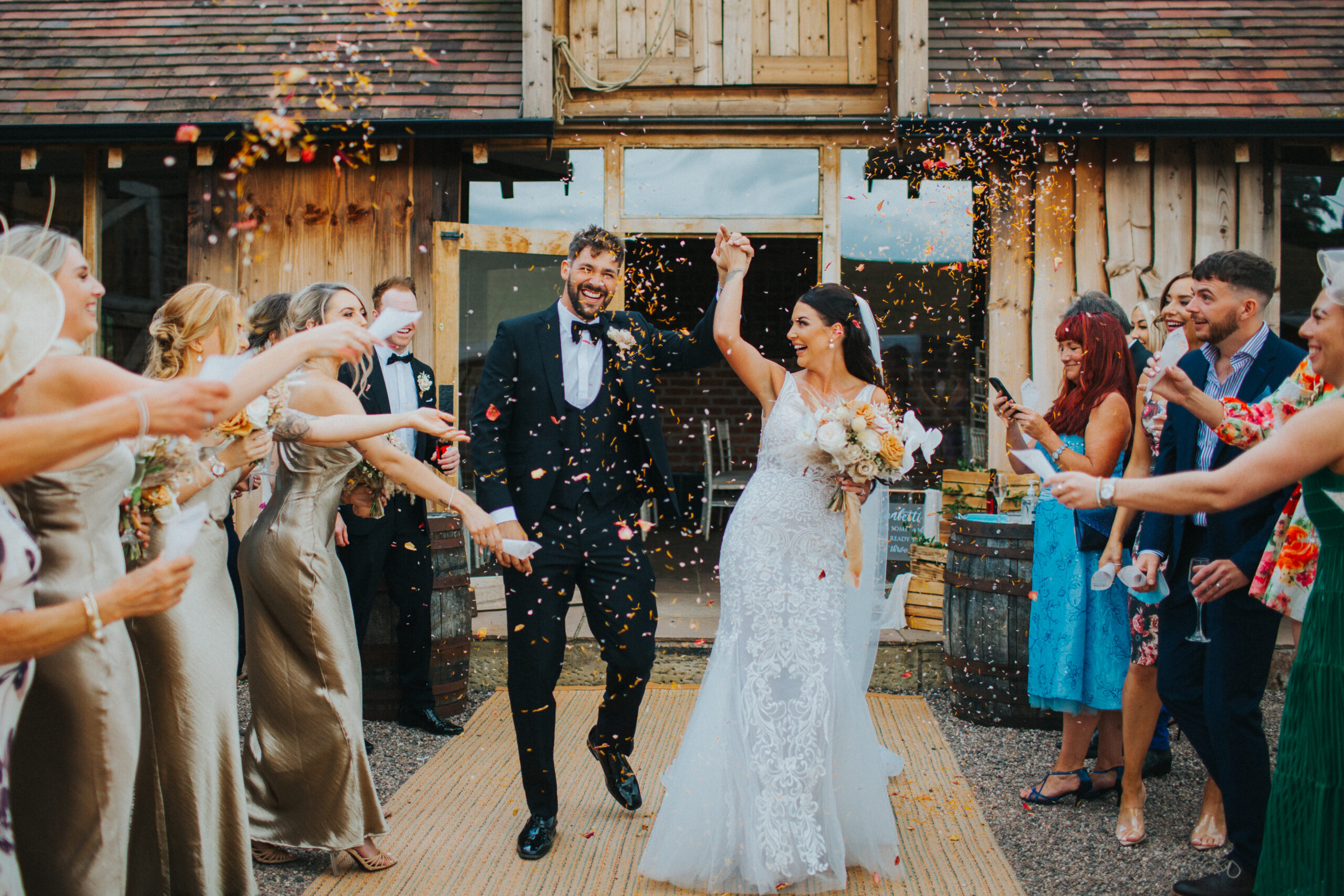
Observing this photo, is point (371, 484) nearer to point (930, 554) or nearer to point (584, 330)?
point (584, 330)

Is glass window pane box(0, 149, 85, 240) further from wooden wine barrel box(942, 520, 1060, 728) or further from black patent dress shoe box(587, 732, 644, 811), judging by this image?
wooden wine barrel box(942, 520, 1060, 728)

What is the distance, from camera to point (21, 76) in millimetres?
7090

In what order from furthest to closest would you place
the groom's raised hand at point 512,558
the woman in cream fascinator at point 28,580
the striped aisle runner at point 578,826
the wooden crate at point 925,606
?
the wooden crate at point 925,606, the groom's raised hand at point 512,558, the striped aisle runner at point 578,826, the woman in cream fascinator at point 28,580

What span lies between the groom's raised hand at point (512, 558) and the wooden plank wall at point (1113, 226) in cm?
420

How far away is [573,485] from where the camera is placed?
3684 millimetres

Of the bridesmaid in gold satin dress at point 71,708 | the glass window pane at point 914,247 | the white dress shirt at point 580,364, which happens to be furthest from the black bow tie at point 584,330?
the glass window pane at point 914,247

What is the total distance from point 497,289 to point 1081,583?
4.47 m

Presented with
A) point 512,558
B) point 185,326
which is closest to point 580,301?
point 512,558

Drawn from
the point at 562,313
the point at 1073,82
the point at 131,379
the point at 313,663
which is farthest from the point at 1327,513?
the point at 1073,82

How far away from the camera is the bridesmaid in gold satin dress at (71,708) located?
2.28m

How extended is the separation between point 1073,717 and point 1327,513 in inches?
79.9

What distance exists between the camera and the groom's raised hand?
3514 mm

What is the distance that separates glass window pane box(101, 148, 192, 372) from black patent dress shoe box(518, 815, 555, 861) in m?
5.14

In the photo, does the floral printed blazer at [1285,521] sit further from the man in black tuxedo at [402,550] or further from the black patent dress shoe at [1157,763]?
the man in black tuxedo at [402,550]
